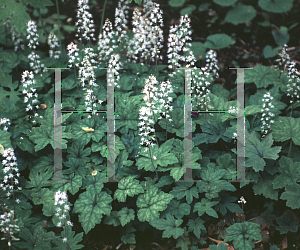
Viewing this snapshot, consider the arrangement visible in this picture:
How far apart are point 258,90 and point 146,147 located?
200cm

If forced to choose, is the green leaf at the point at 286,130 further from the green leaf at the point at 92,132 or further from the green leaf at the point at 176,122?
the green leaf at the point at 92,132

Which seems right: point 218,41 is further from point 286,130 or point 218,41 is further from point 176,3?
point 286,130

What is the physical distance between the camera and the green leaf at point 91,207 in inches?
118

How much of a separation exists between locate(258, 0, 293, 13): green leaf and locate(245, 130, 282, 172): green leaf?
325cm

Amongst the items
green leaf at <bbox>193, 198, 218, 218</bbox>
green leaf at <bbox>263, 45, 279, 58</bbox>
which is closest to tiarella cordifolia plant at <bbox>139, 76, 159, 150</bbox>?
green leaf at <bbox>193, 198, 218, 218</bbox>

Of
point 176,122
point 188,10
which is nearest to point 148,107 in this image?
point 176,122

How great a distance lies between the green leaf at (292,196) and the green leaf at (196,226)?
2.63 feet

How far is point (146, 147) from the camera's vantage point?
3.45 metres

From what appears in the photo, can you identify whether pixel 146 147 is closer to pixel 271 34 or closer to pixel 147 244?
pixel 147 244

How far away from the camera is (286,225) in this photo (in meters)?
3.25

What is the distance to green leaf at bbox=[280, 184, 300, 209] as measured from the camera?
3.04m

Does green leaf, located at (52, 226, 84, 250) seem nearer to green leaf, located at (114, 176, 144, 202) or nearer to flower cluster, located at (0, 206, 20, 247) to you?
flower cluster, located at (0, 206, 20, 247)

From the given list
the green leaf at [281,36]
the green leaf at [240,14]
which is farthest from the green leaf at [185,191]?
the green leaf at [281,36]

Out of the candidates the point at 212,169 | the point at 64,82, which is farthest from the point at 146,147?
the point at 64,82
